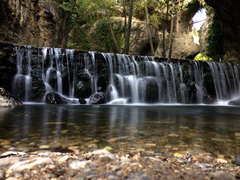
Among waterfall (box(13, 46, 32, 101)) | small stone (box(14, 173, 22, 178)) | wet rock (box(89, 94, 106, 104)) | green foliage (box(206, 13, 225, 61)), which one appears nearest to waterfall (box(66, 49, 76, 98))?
wet rock (box(89, 94, 106, 104))

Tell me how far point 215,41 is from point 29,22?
807 inches

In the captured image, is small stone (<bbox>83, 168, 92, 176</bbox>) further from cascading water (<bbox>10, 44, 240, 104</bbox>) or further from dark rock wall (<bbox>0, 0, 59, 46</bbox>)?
dark rock wall (<bbox>0, 0, 59, 46</bbox>)

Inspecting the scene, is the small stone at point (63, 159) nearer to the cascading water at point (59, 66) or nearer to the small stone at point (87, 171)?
the small stone at point (87, 171)

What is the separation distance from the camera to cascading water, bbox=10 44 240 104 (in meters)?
9.79

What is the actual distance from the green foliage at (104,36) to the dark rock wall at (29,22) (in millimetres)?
4223

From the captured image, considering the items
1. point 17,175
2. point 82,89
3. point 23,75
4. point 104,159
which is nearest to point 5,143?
point 17,175

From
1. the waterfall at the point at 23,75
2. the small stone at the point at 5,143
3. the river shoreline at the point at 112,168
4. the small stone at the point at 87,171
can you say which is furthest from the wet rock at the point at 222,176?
the waterfall at the point at 23,75

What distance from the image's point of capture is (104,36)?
1842 cm

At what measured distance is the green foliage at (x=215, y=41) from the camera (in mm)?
19331

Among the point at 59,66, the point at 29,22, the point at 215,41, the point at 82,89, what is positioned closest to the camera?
the point at 82,89

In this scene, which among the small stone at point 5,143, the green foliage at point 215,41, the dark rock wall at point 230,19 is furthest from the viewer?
the green foliage at point 215,41

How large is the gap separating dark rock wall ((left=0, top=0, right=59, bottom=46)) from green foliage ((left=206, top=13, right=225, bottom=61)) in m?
17.9

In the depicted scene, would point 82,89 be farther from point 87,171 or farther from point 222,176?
point 222,176

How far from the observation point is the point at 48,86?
9508 mm
